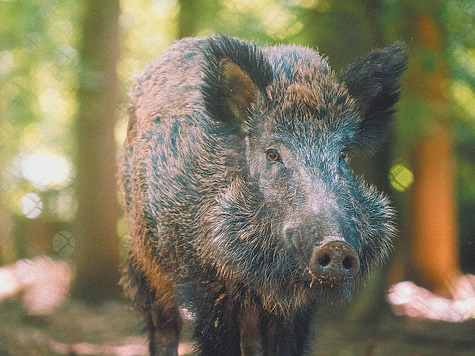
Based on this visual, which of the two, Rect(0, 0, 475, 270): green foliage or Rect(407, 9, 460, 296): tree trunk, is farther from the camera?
Rect(407, 9, 460, 296): tree trunk

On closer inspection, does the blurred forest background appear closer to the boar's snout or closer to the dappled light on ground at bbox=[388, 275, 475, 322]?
the dappled light on ground at bbox=[388, 275, 475, 322]

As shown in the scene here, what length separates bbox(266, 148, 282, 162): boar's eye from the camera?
2.92 meters

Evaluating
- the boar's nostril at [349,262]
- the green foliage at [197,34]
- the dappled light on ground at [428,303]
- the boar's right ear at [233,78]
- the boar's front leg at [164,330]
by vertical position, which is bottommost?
the dappled light on ground at [428,303]

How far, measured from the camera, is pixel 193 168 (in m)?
3.27

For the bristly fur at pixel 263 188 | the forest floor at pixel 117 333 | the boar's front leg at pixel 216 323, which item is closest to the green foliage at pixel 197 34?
the bristly fur at pixel 263 188

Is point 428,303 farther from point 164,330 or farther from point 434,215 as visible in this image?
point 164,330

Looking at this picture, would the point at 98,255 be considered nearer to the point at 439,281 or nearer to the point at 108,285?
the point at 108,285

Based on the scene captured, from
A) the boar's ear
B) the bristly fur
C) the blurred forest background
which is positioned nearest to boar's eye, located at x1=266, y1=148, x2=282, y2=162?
the bristly fur

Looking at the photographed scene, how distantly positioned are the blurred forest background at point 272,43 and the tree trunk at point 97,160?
0.05 feet

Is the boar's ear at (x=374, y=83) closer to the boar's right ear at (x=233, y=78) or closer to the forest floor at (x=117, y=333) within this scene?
the boar's right ear at (x=233, y=78)

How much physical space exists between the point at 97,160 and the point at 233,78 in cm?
427

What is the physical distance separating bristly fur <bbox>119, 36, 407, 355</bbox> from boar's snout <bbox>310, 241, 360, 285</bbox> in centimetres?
6

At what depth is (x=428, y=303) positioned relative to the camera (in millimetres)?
5965

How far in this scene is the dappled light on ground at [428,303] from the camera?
573 cm
